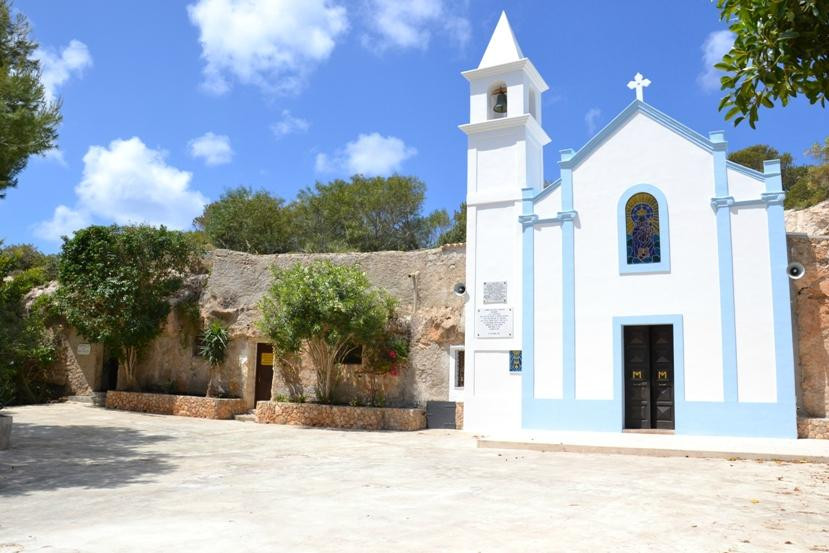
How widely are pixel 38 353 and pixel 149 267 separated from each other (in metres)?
4.35

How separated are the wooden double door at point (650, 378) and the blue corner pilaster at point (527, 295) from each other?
1993 mm

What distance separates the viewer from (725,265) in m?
13.1

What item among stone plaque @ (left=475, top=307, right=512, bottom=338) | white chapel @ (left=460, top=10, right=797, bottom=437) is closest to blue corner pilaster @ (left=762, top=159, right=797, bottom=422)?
white chapel @ (left=460, top=10, right=797, bottom=437)

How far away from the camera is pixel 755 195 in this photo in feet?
43.2

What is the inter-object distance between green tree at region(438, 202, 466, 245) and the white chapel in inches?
528

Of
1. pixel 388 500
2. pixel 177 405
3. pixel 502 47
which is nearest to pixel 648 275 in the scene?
pixel 502 47

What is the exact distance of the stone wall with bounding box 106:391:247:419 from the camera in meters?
17.1

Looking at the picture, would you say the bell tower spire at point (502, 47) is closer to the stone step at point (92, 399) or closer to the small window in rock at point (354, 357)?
the small window in rock at point (354, 357)

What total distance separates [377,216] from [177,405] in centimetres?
1687

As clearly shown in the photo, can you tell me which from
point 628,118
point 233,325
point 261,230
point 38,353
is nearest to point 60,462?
point 233,325

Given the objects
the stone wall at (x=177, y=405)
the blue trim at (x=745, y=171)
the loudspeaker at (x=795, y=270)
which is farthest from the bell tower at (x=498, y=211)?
the stone wall at (x=177, y=405)

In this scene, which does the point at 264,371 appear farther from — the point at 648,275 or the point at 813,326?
the point at 813,326

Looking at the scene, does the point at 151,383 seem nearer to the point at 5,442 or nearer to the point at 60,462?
the point at 5,442

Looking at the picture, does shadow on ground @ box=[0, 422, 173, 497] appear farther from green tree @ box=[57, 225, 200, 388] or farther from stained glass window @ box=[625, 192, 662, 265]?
stained glass window @ box=[625, 192, 662, 265]
